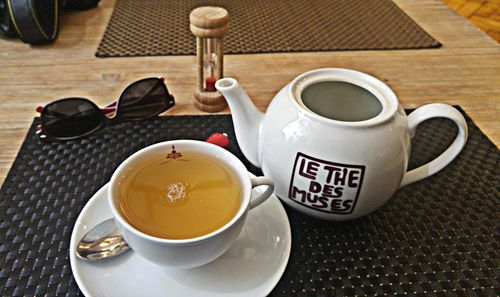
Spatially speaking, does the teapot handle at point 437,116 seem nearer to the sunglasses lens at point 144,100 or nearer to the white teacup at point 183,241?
→ the white teacup at point 183,241

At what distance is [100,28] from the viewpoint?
90 centimetres

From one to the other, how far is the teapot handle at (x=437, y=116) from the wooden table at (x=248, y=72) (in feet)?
0.74

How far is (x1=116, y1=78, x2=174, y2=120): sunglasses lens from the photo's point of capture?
658 millimetres

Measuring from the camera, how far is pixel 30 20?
2.58 ft

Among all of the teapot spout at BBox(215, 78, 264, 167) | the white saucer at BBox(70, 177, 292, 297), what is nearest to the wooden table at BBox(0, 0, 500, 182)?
the teapot spout at BBox(215, 78, 264, 167)

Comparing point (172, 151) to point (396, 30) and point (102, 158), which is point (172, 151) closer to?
point (102, 158)

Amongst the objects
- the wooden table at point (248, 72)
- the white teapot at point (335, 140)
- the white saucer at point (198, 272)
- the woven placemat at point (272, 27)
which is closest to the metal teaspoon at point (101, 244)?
the white saucer at point (198, 272)

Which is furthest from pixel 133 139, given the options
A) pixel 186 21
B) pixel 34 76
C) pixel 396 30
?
pixel 396 30

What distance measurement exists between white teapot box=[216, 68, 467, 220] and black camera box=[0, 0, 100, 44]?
0.49 meters

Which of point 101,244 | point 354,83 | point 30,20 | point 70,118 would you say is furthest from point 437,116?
point 30,20

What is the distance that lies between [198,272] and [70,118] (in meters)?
0.34

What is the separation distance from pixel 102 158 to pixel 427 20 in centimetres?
76

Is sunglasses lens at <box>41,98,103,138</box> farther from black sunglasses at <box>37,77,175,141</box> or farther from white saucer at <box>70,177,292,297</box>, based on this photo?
white saucer at <box>70,177,292,297</box>

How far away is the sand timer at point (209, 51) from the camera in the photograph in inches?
24.4
